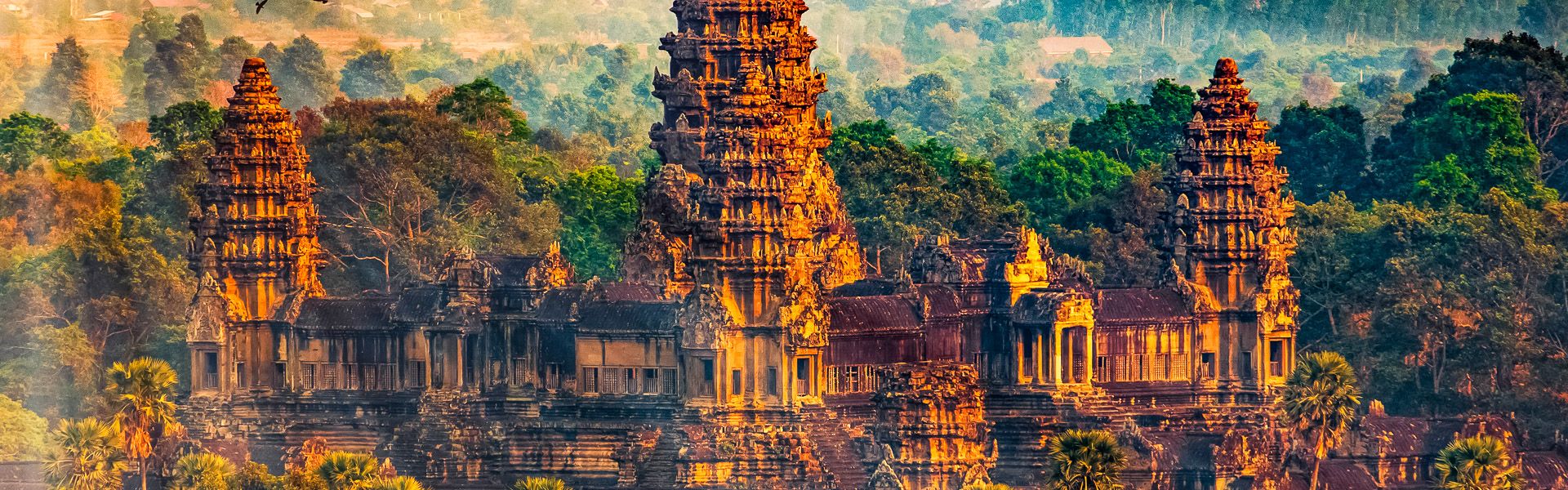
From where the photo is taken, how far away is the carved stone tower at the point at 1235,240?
118 meters

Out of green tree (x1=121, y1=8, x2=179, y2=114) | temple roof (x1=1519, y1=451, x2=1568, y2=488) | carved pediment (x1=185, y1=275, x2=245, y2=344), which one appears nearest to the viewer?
temple roof (x1=1519, y1=451, x2=1568, y2=488)

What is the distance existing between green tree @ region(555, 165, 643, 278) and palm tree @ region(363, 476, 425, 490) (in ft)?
92.6

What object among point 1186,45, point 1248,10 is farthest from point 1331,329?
point 1186,45

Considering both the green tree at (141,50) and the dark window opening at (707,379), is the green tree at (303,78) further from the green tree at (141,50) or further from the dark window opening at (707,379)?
the dark window opening at (707,379)

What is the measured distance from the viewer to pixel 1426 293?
4904 inches

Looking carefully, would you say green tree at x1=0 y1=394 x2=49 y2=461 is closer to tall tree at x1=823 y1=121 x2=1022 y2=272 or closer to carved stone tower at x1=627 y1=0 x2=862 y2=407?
carved stone tower at x1=627 y1=0 x2=862 y2=407

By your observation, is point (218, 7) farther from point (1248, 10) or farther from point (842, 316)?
point (1248, 10)

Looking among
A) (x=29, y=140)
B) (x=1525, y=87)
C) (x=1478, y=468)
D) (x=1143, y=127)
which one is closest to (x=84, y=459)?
(x=1478, y=468)

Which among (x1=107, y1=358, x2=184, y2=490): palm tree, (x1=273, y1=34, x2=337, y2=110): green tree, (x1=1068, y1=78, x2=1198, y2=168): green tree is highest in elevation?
(x1=273, y1=34, x2=337, y2=110): green tree

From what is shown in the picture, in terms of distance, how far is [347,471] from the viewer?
107 m

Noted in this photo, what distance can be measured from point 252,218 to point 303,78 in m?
33.0

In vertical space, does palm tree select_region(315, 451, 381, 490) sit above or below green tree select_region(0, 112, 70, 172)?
below

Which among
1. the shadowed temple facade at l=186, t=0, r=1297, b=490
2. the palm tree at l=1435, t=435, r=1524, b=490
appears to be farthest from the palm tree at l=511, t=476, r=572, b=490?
the palm tree at l=1435, t=435, r=1524, b=490

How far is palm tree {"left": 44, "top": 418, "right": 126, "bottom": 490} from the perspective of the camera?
10838cm
